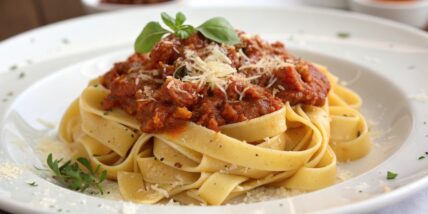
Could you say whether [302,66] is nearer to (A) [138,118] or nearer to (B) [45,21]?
(A) [138,118]

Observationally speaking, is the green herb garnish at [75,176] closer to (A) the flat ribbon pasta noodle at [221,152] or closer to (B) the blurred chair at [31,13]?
(A) the flat ribbon pasta noodle at [221,152]

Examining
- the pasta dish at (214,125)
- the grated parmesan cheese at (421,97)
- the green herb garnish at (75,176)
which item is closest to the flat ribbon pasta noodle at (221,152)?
the pasta dish at (214,125)

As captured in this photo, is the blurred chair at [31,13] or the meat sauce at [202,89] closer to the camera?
the meat sauce at [202,89]

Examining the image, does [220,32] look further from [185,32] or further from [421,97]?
[421,97]

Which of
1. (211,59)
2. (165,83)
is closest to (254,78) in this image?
(211,59)

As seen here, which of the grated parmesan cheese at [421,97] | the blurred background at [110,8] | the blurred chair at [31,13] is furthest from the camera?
the blurred chair at [31,13]

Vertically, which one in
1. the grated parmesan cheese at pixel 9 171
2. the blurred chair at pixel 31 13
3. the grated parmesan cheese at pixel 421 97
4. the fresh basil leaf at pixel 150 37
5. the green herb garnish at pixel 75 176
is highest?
the fresh basil leaf at pixel 150 37

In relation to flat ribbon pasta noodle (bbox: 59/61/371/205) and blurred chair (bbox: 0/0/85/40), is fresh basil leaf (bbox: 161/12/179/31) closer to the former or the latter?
flat ribbon pasta noodle (bbox: 59/61/371/205)
